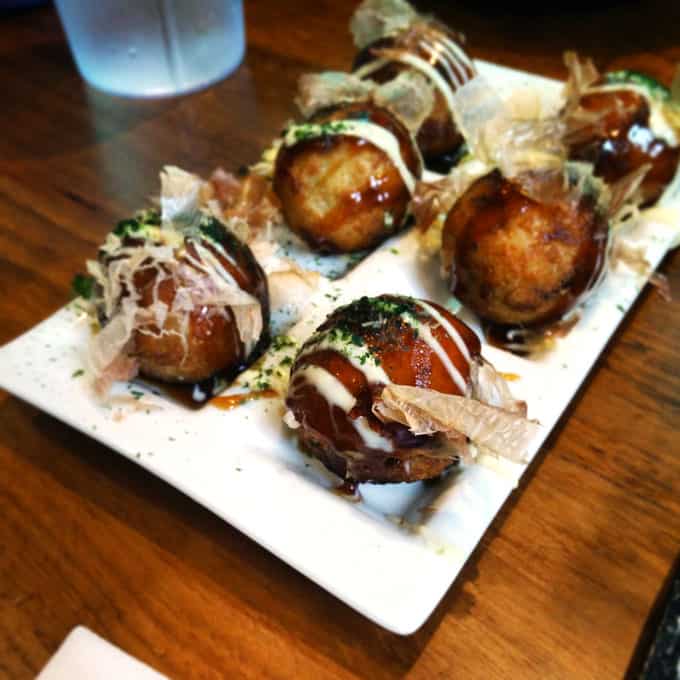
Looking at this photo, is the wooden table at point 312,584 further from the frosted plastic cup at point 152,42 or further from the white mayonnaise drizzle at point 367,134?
the frosted plastic cup at point 152,42

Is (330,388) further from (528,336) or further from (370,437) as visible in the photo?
(528,336)

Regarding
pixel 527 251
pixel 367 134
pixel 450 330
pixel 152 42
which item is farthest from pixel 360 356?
pixel 152 42

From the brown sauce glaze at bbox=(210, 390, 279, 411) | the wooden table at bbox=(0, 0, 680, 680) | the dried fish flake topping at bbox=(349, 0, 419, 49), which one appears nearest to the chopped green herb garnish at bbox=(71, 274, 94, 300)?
the wooden table at bbox=(0, 0, 680, 680)

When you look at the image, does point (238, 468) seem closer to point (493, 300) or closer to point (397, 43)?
point (493, 300)

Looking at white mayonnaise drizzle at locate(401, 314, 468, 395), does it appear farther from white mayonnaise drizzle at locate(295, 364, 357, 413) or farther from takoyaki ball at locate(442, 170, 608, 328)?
takoyaki ball at locate(442, 170, 608, 328)

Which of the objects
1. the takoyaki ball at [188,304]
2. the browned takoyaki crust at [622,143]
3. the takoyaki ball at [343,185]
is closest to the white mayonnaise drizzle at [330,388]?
the takoyaki ball at [188,304]
